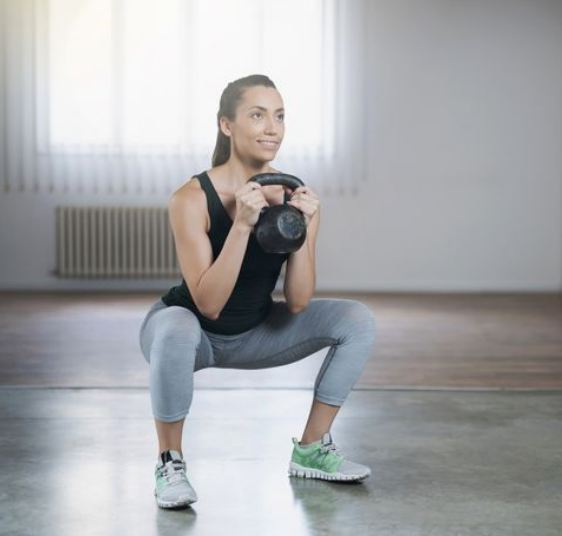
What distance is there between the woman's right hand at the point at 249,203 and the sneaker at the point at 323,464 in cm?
59

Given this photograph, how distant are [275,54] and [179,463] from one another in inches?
211

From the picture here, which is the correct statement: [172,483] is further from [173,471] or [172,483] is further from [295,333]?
[295,333]

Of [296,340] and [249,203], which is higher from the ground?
[249,203]

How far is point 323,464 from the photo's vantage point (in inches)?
93.3

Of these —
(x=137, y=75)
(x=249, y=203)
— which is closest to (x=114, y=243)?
(x=137, y=75)

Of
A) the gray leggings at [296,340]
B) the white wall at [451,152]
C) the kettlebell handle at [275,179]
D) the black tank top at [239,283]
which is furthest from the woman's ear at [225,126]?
the white wall at [451,152]

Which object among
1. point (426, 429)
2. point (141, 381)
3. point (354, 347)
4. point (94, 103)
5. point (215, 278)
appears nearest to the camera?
point (215, 278)

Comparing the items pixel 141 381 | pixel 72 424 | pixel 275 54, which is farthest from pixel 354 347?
pixel 275 54

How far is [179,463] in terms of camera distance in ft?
7.27

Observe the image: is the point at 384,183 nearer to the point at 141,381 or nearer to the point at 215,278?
the point at 141,381

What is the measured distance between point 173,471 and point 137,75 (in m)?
5.37

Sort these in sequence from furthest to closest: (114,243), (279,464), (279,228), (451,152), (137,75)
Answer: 1. (451,152)
2. (114,243)
3. (137,75)
4. (279,464)
5. (279,228)

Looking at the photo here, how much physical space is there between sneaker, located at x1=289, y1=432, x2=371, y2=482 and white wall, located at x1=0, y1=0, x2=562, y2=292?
5038 millimetres

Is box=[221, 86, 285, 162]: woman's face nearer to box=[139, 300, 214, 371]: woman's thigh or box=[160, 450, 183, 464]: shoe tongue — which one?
box=[139, 300, 214, 371]: woman's thigh
